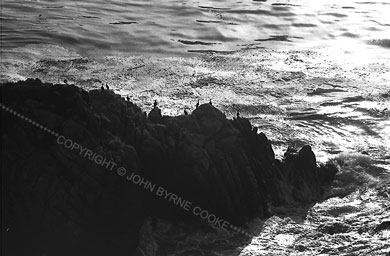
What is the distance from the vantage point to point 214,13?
26594mm

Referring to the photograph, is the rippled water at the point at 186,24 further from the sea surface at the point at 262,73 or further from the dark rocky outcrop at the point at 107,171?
the dark rocky outcrop at the point at 107,171

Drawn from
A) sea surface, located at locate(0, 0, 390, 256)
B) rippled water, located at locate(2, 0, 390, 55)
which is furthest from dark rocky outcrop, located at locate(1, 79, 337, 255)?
rippled water, located at locate(2, 0, 390, 55)

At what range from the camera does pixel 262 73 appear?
19.7 meters

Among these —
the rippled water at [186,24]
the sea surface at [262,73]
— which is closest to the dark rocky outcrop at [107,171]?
the sea surface at [262,73]

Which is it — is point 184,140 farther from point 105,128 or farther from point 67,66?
point 67,66

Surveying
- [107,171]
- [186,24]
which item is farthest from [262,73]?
[107,171]

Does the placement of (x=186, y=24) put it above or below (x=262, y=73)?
above

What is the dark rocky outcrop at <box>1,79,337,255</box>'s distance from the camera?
9.38 m

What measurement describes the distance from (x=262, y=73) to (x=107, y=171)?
35.3ft

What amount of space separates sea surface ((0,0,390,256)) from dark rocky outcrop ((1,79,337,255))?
595mm

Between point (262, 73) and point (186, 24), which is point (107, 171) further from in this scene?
point (186, 24)

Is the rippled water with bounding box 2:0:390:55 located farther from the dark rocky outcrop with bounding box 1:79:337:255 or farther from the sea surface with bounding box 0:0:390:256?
the dark rocky outcrop with bounding box 1:79:337:255

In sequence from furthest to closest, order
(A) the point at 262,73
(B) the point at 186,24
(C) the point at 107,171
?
(B) the point at 186,24, (A) the point at 262,73, (C) the point at 107,171

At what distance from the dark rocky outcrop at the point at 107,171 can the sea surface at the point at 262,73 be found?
595 millimetres
